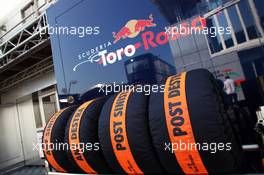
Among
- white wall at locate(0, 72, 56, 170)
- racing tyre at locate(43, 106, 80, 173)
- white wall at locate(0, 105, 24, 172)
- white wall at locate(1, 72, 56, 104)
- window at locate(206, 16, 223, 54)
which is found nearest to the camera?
window at locate(206, 16, 223, 54)

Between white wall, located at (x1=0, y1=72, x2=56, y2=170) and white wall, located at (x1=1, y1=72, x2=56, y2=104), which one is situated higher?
white wall, located at (x1=1, y1=72, x2=56, y2=104)

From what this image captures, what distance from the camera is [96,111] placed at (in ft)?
5.40

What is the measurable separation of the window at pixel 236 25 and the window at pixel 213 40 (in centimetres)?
9

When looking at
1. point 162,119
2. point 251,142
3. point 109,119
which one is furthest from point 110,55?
point 251,142

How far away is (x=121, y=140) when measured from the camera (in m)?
1.34

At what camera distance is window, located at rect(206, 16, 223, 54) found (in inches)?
53.9

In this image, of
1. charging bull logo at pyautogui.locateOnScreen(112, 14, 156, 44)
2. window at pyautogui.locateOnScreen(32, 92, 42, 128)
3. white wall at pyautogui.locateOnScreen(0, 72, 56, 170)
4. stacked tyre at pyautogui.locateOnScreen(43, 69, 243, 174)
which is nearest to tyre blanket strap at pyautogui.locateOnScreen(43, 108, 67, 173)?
stacked tyre at pyautogui.locateOnScreen(43, 69, 243, 174)

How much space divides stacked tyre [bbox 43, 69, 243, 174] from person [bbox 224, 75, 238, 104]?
0.09 meters

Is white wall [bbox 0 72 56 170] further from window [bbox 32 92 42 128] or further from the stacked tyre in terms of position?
the stacked tyre

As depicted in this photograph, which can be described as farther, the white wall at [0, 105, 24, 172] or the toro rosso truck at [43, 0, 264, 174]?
the white wall at [0, 105, 24, 172]

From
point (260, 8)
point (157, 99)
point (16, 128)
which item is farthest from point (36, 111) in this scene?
point (260, 8)

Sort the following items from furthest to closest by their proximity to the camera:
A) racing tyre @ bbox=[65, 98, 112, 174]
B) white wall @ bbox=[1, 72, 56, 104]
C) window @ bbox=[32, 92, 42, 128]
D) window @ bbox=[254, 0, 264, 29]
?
window @ bbox=[32, 92, 42, 128], white wall @ bbox=[1, 72, 56, 104], racing tyre @ bbox=[65, 98, 112, 174], window @ bbox=[254, 0, 264, 29]

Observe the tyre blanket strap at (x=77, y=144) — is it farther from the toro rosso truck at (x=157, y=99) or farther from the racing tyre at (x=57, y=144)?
the racing tyre at (x=57, y=144)

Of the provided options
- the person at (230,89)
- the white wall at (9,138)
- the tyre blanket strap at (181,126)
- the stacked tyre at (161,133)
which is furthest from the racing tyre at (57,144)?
the white wall at (9,138)
